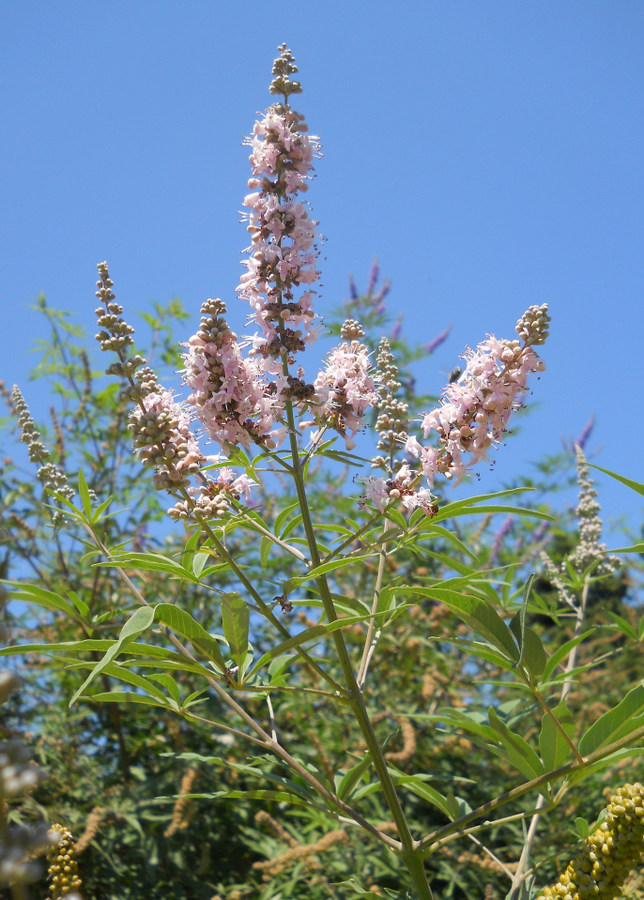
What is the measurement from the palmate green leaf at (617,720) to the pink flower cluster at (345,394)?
93 cm

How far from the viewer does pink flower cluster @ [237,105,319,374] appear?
6.25ft

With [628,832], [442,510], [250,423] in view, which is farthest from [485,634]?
[250,423]

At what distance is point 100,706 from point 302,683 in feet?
3.47

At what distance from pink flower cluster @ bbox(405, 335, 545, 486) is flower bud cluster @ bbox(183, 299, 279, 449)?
447 millimetres

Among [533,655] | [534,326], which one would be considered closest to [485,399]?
[534,326]

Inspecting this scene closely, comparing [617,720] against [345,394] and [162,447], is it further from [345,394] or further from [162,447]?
[162,447]

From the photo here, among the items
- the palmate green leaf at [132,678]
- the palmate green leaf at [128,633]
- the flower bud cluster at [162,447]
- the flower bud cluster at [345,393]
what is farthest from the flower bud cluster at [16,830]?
the flower bud cluster at [345,393]

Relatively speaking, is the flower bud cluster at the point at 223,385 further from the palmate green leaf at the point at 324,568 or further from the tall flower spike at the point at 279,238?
the palmate green leaf at the point at 324,568

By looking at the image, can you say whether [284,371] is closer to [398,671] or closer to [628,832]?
[628,832]

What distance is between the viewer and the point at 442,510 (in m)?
1.73

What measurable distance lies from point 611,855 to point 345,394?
→ 131 cm

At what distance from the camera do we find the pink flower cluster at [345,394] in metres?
2.04

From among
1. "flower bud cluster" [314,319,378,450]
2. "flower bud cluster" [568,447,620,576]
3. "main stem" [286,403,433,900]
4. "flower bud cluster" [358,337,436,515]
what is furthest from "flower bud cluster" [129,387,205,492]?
"flower bud cluster" [568,447,620,576]

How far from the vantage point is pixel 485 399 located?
187cm
